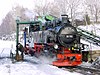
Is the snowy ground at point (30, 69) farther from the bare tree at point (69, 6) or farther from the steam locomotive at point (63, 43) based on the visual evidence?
the bare tree at point (69, 6)

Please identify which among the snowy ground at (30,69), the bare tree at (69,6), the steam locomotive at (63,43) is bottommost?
the snowy ground at (30,69)

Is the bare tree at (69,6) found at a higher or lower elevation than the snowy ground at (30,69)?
higher

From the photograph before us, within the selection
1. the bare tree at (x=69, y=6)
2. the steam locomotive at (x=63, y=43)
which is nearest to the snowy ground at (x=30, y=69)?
the steam locomotive at (x=63, y=43)

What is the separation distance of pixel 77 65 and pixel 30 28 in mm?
7845

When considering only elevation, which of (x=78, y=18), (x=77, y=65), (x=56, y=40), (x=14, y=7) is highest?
(x=14, y=7)

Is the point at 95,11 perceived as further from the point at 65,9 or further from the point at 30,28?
the point at 30,28

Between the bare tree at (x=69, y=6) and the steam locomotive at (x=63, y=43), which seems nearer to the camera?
the steam locomotive at (x=63, y=43)

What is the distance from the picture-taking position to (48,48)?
1962 cm

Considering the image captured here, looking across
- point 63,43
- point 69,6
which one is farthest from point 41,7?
point 63,43

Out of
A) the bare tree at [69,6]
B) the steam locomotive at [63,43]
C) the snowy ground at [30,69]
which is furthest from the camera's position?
the bare tree at [69,6]

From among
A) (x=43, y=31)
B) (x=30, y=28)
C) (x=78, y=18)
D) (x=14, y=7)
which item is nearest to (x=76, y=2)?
(x=78, y=18)

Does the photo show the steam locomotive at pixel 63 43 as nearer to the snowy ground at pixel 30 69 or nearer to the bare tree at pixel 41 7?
the snowy ground at pixel 30 69

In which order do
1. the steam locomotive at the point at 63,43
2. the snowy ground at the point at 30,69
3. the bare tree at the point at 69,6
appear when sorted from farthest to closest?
the bare tree at the point at 69,6 < the steam locomotive at the point at 63,43 < the snowy ground at the point at 30,69

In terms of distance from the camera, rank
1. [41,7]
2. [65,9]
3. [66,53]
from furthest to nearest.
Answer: [41,7], [65,9], [66,53]
